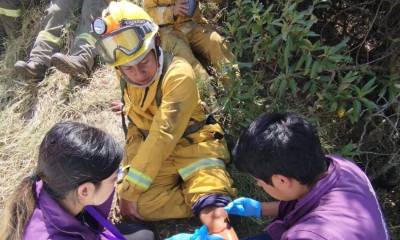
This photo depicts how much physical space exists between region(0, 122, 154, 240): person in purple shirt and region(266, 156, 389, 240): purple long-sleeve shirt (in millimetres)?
771

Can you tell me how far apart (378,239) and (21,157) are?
2661mm

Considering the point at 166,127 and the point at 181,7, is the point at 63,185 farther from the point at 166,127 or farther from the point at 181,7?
the point at 181,7

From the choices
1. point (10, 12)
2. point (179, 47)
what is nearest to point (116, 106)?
point (179, 47)

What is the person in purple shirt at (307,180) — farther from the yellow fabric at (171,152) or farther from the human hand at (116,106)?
the human hand at (116,106)

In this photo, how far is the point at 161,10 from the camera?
3.58 meters

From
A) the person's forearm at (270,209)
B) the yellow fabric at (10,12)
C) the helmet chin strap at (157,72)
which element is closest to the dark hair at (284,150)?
the person's forearm at (270,209)

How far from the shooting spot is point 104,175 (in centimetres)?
191

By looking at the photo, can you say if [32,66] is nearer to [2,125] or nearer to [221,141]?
[2,125]

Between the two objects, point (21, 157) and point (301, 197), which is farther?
point (21, 157)

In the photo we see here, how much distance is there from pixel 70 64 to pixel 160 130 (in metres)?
1.36

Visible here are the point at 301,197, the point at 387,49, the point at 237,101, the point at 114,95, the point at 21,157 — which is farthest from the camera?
the point at 114,95

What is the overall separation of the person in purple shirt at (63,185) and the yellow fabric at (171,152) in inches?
28.6

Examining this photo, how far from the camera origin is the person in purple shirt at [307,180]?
169 centimetres

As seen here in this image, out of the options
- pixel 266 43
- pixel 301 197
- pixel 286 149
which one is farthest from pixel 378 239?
pixel 266 43
